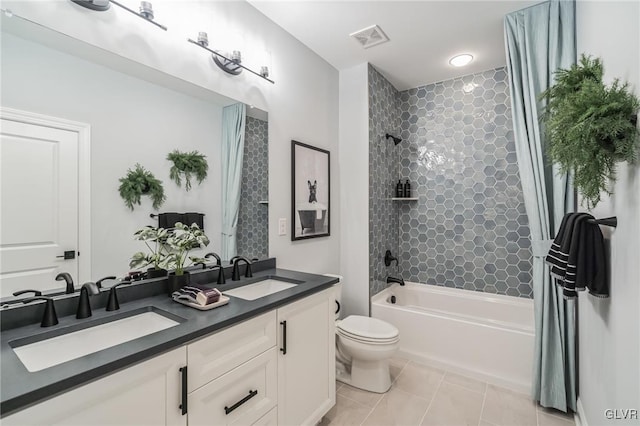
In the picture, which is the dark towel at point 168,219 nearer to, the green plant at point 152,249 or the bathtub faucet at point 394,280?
the green plant at point 152,249

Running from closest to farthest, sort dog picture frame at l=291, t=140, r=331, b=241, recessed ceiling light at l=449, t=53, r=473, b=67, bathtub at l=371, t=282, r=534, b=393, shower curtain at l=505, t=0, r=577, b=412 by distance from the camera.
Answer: shower curtain at l=505, t=0, r=577, b=412
bathtub at l=371, t=282, r=534, b=393
dog picture frame at l=291, t=140, r=331, b=241
recessed ceiling light at l=449, t=53, r=473, b=67

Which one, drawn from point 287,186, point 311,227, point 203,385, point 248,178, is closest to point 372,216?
point 311,227

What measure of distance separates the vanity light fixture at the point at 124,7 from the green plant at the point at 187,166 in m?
0.64

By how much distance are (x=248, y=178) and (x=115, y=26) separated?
40.7 inches

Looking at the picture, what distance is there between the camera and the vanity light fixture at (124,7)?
1281 mm

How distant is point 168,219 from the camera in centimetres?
158

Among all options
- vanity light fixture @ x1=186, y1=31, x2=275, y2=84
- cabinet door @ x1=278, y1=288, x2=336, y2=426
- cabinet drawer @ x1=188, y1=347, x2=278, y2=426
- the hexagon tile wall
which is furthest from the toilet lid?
vanity light fixture @ x1=186, y1=31, x2=275, y2=84

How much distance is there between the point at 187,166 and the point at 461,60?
2605mm

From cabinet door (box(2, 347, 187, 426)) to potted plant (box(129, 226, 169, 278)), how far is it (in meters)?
0.62

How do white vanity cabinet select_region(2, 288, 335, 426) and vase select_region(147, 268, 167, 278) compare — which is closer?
white vanity cabinet select_region(2, 288, 335, 426)

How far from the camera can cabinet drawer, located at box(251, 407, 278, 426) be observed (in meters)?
1.35

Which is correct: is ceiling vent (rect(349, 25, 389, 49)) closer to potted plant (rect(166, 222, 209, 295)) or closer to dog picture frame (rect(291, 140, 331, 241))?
dog picture frame (rect(291, 140, 331, 241))

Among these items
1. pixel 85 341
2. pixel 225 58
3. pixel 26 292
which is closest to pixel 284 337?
pixel 85 341

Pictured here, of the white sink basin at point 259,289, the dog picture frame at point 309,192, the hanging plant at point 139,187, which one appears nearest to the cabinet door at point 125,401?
the white sink basin at point 259,289
